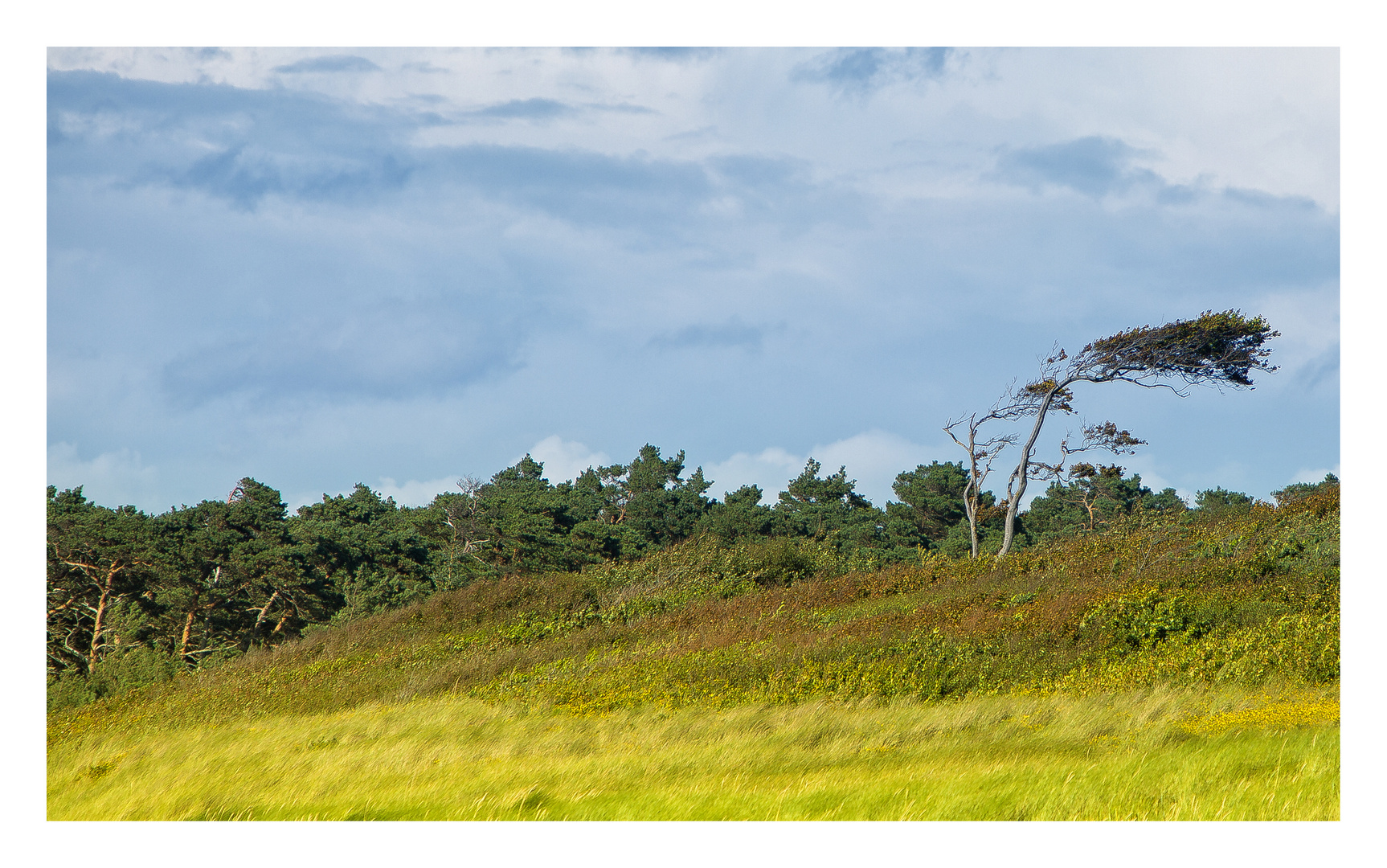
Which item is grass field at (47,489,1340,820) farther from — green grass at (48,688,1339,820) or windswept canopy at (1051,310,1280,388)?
windswept canopy at (1051,310,1280,388)

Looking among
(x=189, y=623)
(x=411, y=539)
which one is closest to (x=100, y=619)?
(x=189, y=623)

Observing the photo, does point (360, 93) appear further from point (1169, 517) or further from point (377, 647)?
point (1169, 517)

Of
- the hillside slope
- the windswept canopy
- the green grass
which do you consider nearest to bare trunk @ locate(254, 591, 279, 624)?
the hillside slope

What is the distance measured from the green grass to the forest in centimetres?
418

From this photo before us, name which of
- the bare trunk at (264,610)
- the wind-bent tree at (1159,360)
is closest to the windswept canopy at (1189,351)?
the wind-bent tree at (1159,360)

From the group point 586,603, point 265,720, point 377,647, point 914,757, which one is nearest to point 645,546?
point 586,603

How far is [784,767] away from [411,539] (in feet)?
75.6

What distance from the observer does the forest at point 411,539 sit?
18.4 meters

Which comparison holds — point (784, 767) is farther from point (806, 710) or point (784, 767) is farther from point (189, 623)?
point (189, 623)

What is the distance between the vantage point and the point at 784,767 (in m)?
7.46

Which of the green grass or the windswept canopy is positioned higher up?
the windswept canopy

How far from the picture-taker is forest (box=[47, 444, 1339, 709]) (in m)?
18.4

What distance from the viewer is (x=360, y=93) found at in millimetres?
9508
